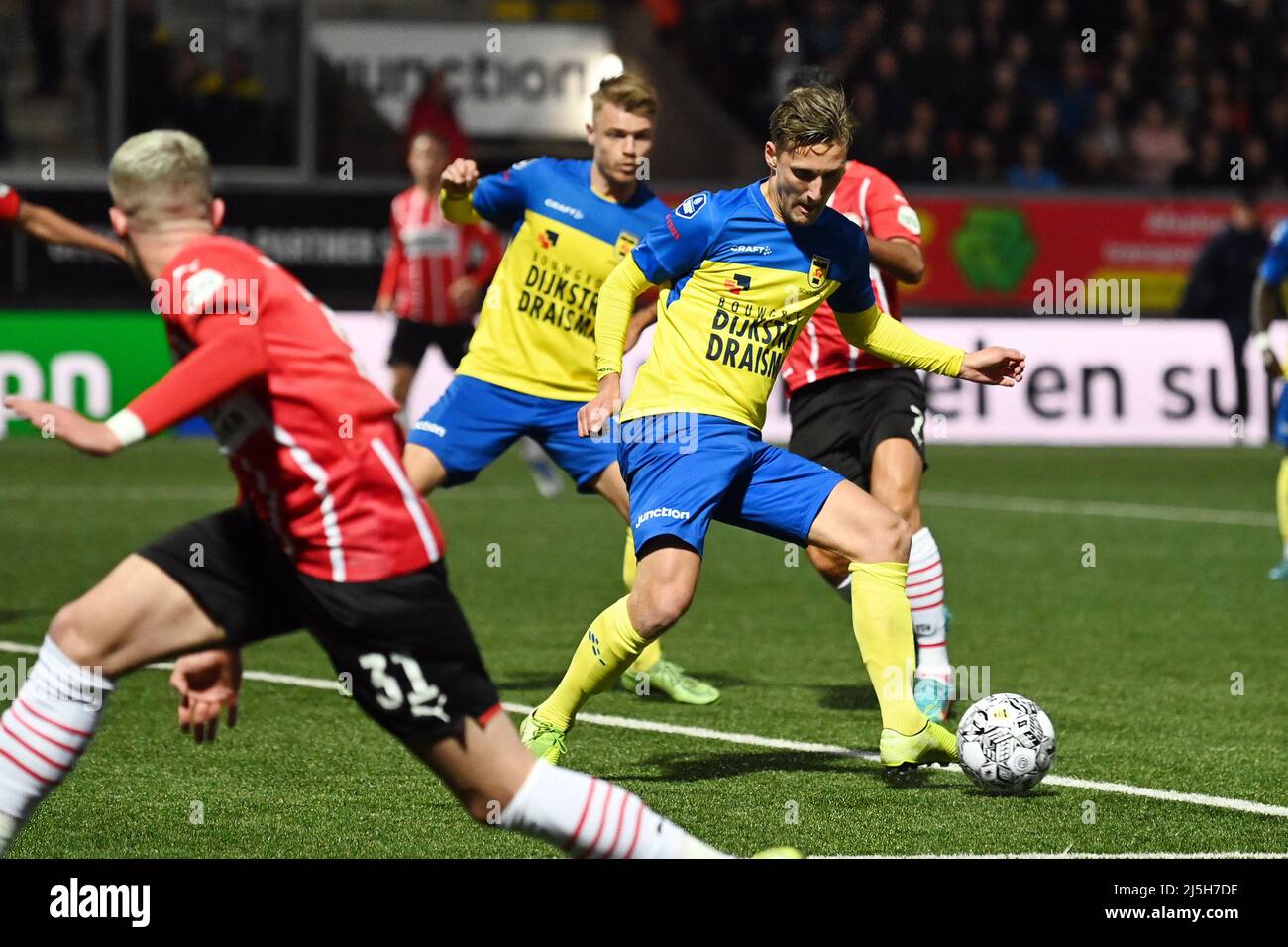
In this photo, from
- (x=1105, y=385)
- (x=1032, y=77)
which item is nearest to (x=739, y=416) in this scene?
(x=1105, y=385)

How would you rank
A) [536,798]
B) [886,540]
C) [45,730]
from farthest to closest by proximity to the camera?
[886,540] < [45,730] < [536,798]

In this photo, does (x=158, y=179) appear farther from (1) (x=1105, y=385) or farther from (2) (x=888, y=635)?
(1) (x=1105, y=385)

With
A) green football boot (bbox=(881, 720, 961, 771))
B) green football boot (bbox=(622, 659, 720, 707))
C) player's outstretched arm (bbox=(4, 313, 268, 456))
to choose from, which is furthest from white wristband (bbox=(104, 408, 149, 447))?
green football boot (bbox=(622, 659, 720, 707))

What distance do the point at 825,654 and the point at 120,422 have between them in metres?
5.49

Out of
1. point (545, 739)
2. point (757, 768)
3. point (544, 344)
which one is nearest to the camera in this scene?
point (545, 739)

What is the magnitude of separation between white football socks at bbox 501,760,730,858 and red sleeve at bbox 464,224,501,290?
35.4 ft

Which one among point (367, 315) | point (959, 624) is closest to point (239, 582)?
point (959, 624)

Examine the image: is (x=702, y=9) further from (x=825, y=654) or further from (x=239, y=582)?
(x=239, y=582)

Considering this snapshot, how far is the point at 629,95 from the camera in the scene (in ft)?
24.3

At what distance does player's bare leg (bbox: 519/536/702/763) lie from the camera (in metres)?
6.01

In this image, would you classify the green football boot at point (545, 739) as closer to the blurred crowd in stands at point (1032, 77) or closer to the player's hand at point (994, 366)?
the player's hand at point (994, 366)

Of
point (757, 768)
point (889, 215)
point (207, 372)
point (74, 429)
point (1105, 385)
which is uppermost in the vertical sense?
point (889, 215)

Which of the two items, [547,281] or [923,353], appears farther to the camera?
[547,281]

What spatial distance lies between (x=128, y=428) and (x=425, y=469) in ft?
12.5
